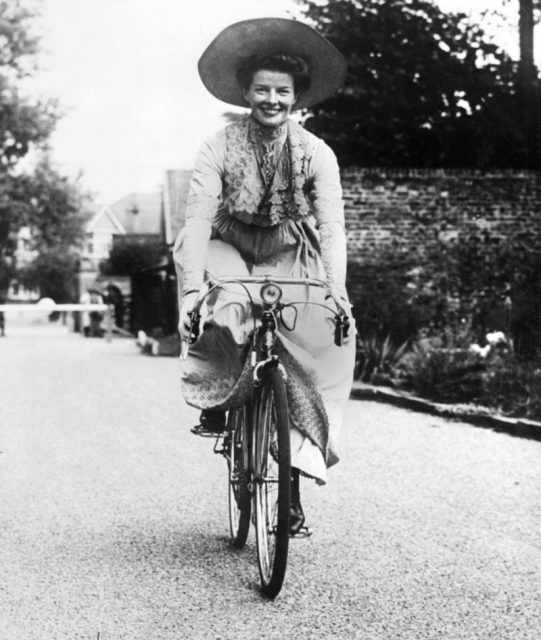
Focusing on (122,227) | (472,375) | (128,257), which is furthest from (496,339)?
(122,227)

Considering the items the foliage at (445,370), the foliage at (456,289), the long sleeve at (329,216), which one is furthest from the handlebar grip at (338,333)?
the foliage at (456,289)

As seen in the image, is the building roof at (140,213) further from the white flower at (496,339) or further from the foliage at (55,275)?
the white flower at (496,339)

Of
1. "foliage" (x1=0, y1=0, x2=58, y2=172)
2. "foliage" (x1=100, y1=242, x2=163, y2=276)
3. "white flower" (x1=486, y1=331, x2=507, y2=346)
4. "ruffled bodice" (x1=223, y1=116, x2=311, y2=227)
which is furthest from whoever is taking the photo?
"foliage" (x1=100, y1=242, x2=163, y2=276)

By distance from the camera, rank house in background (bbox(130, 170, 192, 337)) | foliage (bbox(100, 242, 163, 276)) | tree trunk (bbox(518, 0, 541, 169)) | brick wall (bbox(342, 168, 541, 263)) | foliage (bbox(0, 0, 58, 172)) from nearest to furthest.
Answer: brick wall (bbox(342, 168, 541, 263)), tree trunk (bbox(518, 0, 541, 169)), house in background (bbox(130, 170, 192, 337)), foliage (bbox(0, 0, 58, 172)), foliage (bbox(100, 242, 163, 276))

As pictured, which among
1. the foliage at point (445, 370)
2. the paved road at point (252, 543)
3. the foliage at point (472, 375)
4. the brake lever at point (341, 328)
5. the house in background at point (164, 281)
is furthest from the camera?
the house in background at point (164, 281)

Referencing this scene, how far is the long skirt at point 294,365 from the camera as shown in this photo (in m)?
4.40

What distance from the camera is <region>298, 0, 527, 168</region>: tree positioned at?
2172 centimetres

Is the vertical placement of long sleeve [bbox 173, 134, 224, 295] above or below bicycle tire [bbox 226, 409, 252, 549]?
above

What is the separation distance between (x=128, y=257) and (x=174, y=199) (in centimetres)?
678

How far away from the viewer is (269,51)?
4.72 meters

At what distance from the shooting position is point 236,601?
4102mm

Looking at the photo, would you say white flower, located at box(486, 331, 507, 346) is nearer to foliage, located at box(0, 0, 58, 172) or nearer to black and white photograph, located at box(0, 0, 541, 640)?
black and white photograph, located at box(0, 0, 541, 640)

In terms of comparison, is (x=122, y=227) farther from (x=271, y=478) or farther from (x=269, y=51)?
(x=271, y=478)

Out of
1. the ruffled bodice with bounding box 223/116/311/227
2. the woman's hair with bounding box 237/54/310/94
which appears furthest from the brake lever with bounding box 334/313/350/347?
the woman's hair with bounding box 237/54/310/94
